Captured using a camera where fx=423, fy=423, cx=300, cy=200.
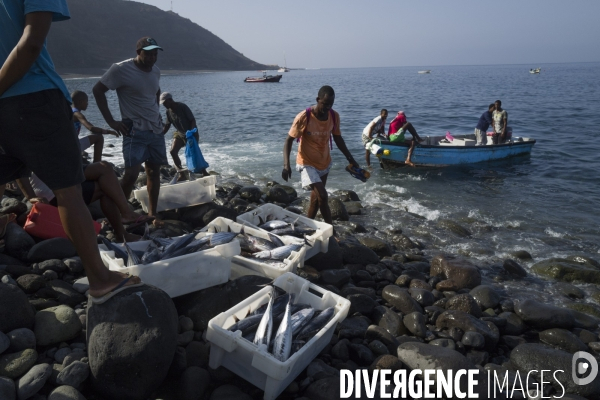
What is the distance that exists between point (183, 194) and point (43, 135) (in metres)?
4.32

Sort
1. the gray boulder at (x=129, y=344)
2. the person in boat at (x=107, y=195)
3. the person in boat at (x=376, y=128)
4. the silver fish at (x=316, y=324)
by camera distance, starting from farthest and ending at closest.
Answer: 1. the person in boat at (x=376, y=128)
2. the person in boat at (x=107, y=195)
3. the silver fish at (x=316, y=324)
4. the gray boulder at (x=129, y=344)

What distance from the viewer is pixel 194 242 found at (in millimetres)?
4656

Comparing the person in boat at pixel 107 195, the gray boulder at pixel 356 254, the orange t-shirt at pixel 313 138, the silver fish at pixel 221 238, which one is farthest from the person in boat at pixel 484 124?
the person in boat at pixel 107 195

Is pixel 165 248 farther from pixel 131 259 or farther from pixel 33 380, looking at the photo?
pixel 33 380

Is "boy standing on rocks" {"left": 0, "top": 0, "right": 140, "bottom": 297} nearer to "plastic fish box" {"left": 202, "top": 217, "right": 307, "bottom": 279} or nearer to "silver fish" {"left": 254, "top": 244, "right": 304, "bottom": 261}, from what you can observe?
"plastic fish box" {"left": 202, "top": 217, "right": 307, "bottom": 279}

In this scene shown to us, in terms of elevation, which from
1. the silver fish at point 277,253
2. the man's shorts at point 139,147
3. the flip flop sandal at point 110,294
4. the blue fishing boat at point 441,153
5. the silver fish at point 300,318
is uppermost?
the man's shorts at point 139,147

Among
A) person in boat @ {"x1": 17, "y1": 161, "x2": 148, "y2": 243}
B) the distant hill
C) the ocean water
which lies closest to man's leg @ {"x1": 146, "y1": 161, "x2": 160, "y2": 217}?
person in boat @ {"x1": 17, "y1": 161, "x2": 148, "y2": 243}

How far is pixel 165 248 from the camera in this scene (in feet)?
14.9

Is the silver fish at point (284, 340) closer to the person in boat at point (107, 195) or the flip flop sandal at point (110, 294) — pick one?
the flip flop sandal at point (110, 294)

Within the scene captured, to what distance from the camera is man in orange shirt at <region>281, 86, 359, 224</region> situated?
21.4 ft

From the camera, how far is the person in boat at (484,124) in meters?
16.7

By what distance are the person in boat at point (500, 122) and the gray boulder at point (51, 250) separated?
16118mm

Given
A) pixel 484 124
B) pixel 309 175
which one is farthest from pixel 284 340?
pixel 484 124

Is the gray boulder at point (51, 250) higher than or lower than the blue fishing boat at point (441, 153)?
higher
